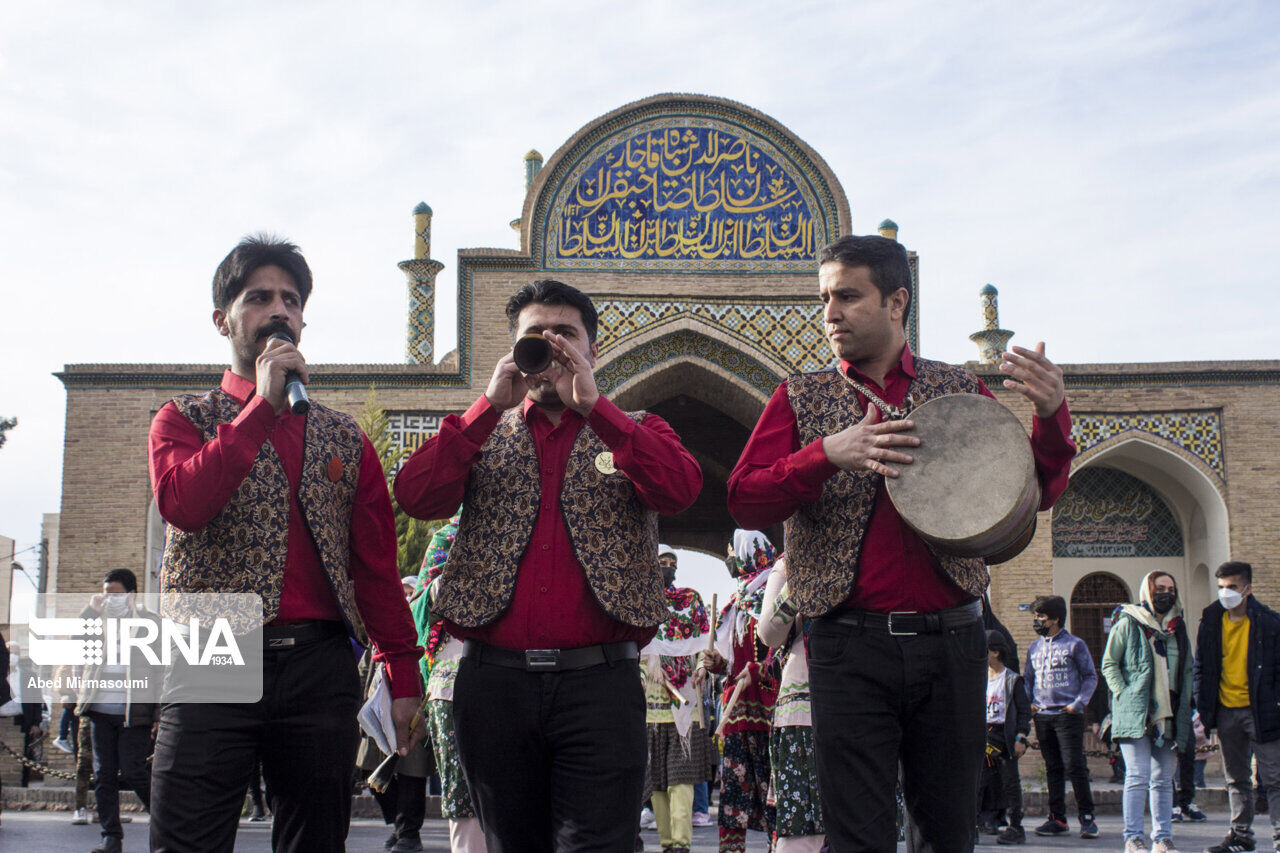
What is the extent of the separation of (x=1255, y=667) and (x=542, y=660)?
5668 mm

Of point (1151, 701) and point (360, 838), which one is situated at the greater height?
point (1151, 701)

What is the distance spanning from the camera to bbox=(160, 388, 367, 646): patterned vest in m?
2.90

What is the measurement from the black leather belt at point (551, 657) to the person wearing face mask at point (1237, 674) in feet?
18.0

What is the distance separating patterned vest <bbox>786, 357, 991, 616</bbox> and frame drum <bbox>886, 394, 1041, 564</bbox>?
0.36 ft

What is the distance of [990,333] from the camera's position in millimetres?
20922

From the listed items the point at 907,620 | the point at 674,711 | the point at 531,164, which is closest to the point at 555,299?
the point at 907,620

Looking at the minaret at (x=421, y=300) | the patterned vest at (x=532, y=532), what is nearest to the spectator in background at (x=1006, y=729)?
the patterned vest at (x=532, y=532)

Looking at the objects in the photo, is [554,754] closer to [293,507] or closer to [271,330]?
[293,507]

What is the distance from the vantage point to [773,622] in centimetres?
480

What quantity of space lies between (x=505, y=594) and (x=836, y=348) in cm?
108

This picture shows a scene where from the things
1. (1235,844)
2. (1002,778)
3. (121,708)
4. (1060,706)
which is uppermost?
(121,708)

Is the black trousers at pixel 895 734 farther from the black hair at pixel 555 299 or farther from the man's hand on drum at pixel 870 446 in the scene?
the black hair at pixel 555 299

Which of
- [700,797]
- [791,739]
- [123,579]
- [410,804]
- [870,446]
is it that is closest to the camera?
[870,446]

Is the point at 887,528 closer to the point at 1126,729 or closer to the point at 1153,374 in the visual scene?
the point at 1126,729
